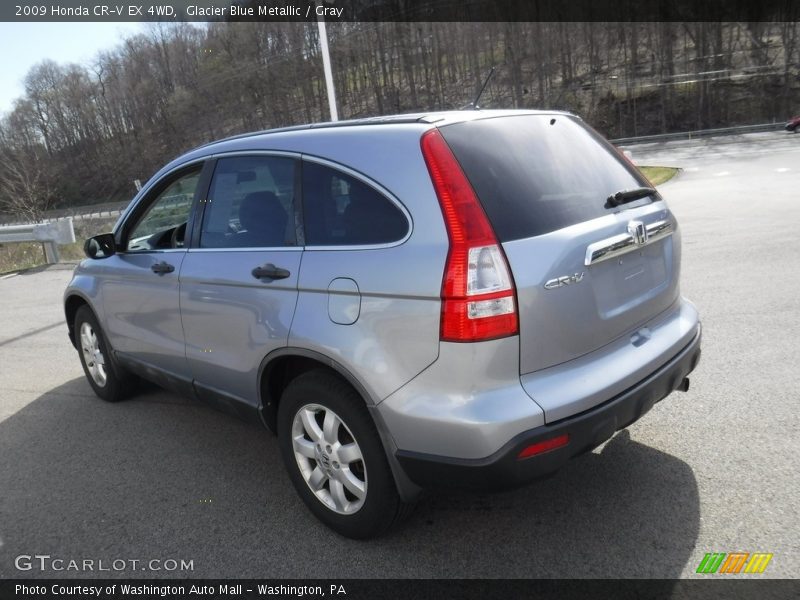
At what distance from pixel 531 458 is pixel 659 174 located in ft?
70.6

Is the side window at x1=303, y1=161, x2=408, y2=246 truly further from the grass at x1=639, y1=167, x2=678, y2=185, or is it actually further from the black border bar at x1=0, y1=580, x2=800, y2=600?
the grass at x1=639, y1=167, x2=678, y2=185

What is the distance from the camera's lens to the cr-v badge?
241cm

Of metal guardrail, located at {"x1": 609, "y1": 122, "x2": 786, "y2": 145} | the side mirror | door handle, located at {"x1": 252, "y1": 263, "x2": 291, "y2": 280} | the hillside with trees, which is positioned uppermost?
the hillside with trees

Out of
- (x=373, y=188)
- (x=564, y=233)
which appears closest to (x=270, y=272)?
(x=373, y=188)

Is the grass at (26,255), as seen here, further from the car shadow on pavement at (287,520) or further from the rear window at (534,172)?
the rear window at (534,172)

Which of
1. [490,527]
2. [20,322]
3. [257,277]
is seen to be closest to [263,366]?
[257,277]

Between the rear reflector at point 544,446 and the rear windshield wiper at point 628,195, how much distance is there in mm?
1125

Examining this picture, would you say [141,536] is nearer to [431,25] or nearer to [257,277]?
[257,277]

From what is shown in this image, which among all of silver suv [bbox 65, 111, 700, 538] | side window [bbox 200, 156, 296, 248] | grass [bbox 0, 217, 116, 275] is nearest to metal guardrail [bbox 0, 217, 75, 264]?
grass [bbox 0, 217, 116, 275]

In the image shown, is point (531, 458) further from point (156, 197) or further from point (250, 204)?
point (156, 197)

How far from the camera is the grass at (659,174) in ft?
65.1

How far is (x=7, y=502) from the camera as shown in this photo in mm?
3623

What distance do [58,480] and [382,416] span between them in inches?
96.2

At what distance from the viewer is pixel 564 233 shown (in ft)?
8.33
